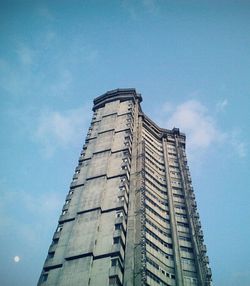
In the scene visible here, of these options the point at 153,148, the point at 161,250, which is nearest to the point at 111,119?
the point at 153,148

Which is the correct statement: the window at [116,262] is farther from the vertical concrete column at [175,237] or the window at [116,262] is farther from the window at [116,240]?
the vertical concrete column at [175,237]

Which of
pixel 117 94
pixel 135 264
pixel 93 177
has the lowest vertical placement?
pixel 135 264

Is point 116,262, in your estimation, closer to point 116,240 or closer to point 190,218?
point 116,240

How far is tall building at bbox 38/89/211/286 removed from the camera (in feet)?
137

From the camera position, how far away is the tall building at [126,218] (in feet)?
137

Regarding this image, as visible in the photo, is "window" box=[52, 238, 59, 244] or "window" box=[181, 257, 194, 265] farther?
"window" box=[181, 257, 194, 265]

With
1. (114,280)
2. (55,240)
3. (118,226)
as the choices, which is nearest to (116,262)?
(114,280)

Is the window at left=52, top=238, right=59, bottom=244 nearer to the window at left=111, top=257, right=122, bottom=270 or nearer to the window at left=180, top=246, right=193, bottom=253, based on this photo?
the window at left=111, top=257, right=122, bottom=270

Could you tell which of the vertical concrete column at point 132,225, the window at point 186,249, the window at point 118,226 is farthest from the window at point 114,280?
the window at point 186,249

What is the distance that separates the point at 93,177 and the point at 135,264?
730 inches

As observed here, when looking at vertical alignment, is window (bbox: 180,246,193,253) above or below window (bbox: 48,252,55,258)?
above

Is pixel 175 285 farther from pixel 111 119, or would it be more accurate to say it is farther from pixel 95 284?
pixel 111 119

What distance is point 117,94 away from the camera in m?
81.8

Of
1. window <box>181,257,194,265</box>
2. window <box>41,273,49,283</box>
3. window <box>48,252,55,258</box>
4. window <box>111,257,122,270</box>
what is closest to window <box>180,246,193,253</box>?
window <box>181,257,194,265</box>
